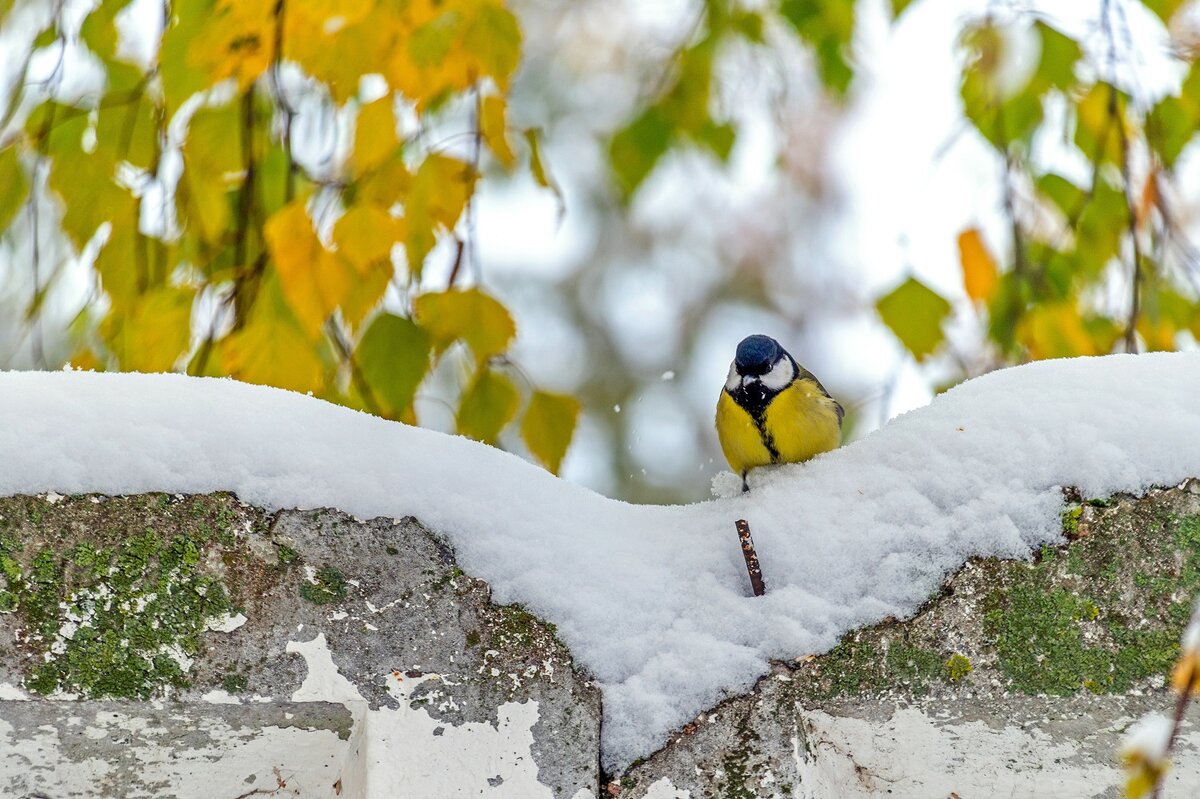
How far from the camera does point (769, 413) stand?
2047mm

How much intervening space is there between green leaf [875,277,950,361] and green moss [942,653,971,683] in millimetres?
1348

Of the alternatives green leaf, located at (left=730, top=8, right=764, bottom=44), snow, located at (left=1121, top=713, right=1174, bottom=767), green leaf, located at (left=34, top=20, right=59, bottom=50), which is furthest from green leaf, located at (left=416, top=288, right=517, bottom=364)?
green leaf, located at (left=730, top=8, right=764, bottom=44)

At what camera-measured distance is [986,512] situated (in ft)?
3.59

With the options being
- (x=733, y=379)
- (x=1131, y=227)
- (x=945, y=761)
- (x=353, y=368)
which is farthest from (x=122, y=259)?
(x=1131, y=227)

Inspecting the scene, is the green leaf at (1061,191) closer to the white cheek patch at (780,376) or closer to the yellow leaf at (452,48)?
the white cheek patch at (780,376)

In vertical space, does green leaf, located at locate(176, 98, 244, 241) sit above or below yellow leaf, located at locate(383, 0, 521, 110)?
below

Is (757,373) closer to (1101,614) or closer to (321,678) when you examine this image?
(1101,614)

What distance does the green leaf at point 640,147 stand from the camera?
3.12m

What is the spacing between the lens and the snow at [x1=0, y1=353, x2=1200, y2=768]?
3.44 feet

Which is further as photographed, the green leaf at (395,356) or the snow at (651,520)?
the green leaf at (395,356)

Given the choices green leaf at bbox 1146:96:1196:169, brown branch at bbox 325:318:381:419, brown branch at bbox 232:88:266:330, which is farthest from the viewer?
green leaf at bbox 1146:96:1196:169

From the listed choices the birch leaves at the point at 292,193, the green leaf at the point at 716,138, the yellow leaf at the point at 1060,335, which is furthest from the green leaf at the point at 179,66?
the yellow leaf at the point at 1060,335

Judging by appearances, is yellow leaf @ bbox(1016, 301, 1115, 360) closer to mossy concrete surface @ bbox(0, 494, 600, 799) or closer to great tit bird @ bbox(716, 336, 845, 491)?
great tit bird @ bbox(716, 336, 845, 491)

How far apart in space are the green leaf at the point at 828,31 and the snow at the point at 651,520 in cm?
210
